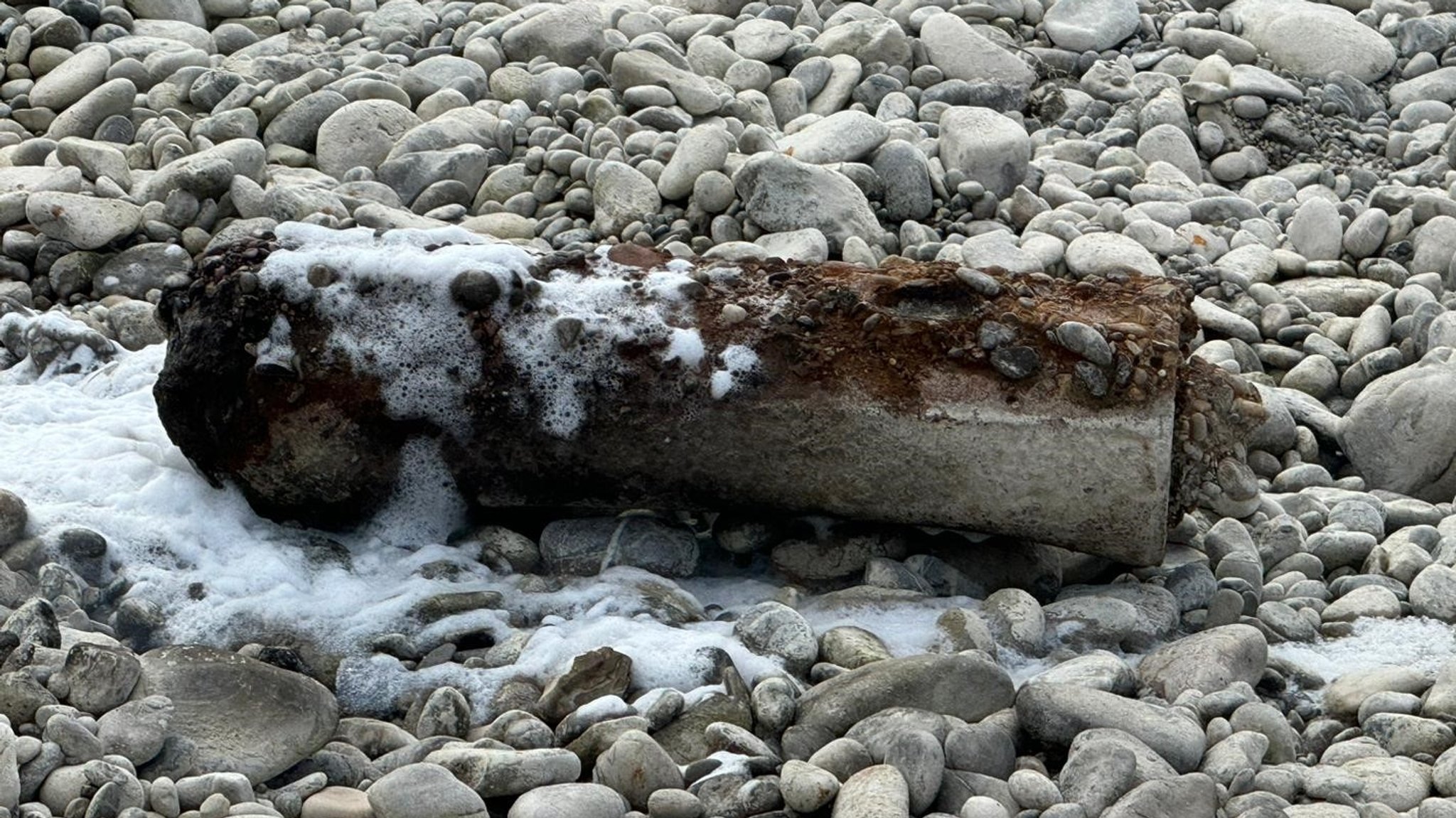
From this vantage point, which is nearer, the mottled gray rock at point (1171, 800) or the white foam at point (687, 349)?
the mottled gray rock at point (1171, 800)

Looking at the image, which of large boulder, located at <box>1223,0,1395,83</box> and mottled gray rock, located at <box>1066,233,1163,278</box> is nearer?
mottled gray rock, located at <box>1066,233,1163,278</box>

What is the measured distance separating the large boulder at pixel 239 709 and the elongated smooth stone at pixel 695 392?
91 cm

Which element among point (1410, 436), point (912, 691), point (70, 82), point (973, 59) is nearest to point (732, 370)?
point (912, 691)

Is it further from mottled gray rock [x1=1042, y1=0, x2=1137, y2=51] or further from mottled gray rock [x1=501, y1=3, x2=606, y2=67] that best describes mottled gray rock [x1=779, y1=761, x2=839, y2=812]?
mottled gray rock [x1=1042, y1=0, x2=1137, y2=51]

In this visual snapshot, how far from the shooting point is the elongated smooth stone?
428 cm

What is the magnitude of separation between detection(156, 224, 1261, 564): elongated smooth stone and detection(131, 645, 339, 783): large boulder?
0.91 m

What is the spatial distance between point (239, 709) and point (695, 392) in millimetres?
1373

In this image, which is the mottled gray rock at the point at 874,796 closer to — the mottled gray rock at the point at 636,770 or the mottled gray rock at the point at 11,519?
the mottled gray rock at the point at 636,770

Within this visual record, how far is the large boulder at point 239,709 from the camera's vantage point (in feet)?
11.1

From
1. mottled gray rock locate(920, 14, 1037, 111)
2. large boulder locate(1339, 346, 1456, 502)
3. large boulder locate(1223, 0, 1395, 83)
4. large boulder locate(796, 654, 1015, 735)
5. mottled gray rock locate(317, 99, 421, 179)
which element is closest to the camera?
large boulder locate(796, 654, 1015, 735)

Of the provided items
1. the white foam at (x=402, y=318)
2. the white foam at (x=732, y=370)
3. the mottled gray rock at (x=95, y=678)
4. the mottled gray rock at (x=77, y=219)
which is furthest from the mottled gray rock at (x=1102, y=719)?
the mottled gray rock at (x=77, y=219)

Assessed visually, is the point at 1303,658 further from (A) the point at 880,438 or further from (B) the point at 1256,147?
(B) the point at 1256,147

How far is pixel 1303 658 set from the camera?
4.23 metres

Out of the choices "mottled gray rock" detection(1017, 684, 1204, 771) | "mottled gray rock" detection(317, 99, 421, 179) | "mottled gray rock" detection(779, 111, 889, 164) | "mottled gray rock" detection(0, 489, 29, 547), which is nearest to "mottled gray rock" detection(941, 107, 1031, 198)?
"mottled gray rock" detection(779, 111, 889, 164)
